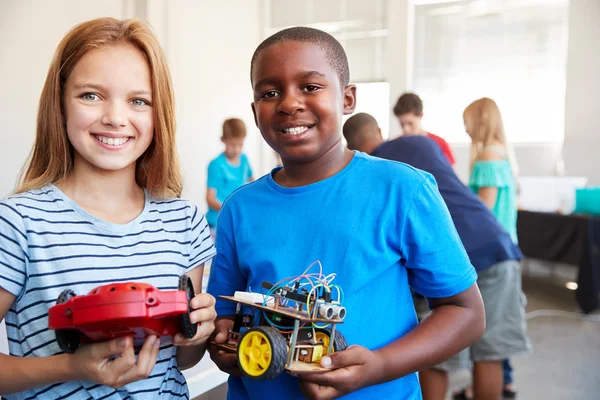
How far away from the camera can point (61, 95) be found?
3.28ft

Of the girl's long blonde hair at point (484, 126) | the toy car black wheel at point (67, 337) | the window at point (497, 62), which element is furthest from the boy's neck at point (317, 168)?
the window at point (497, 62)

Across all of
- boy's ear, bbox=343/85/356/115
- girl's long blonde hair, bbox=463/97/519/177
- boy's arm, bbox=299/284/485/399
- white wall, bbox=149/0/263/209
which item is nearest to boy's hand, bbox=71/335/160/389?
boy's arm, bbox=299/284/485/399

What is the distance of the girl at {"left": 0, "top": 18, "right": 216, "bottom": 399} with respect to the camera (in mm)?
865

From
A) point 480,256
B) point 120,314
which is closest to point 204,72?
point 480,256

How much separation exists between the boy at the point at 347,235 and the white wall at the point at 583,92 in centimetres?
643

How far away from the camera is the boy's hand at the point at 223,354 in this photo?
912 mm

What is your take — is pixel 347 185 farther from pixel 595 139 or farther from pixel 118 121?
pixel 595 139

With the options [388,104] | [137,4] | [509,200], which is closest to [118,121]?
[509,200]

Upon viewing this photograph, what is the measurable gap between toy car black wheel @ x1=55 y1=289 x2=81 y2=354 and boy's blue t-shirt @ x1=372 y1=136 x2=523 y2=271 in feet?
5.08

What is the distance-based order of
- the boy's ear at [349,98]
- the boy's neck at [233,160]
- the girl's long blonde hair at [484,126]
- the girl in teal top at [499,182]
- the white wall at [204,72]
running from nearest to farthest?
the boy's ear at [349,98], the girl in teal top at [499,182], the girl's long blonde hair at [484,126], the boy's neck at [233,160], the white wall at [204,72]

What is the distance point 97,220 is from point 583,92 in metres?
6.84

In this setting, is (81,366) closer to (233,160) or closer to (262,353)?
(262,353)

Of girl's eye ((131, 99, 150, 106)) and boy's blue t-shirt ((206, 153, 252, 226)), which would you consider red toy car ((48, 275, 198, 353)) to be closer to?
girl's eye ((131, 99, 150, 106))

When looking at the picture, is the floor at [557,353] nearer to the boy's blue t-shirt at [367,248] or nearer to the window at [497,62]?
the window at [497,62]
